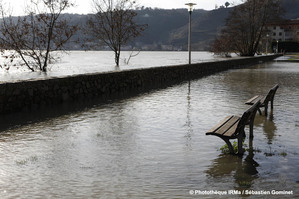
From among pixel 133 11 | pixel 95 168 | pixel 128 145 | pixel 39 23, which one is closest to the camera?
pixel 95 168

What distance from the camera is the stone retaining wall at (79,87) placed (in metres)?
10.9

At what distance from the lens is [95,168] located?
18.5ft

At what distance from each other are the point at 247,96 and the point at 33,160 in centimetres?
1010

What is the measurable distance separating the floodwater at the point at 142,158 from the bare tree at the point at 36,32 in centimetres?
1013

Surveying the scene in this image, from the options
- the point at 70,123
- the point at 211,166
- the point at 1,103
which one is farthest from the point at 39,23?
the point at 211,166

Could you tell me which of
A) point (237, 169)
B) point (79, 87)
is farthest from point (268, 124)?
point (79, 87)

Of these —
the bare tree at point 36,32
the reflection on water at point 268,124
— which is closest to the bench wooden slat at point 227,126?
the reflection on water at point 268,124

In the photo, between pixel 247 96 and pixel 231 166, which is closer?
pixel 231 166

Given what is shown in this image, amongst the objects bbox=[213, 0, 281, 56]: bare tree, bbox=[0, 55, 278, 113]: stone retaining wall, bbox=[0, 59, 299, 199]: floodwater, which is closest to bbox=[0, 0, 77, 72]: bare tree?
bbox=[0, 55, 278, 113]: stone retaining wall

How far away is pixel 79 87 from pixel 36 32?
7.76 metres

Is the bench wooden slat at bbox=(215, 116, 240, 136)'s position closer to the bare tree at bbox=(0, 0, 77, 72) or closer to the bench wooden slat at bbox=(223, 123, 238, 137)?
the bench wooden slat at bbox=(223, 123, 238, 137)

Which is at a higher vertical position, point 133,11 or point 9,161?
point 133,11

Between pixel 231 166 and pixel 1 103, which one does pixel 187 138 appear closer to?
pixel 231 166

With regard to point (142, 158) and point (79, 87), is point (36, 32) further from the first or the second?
point (142, 158)
